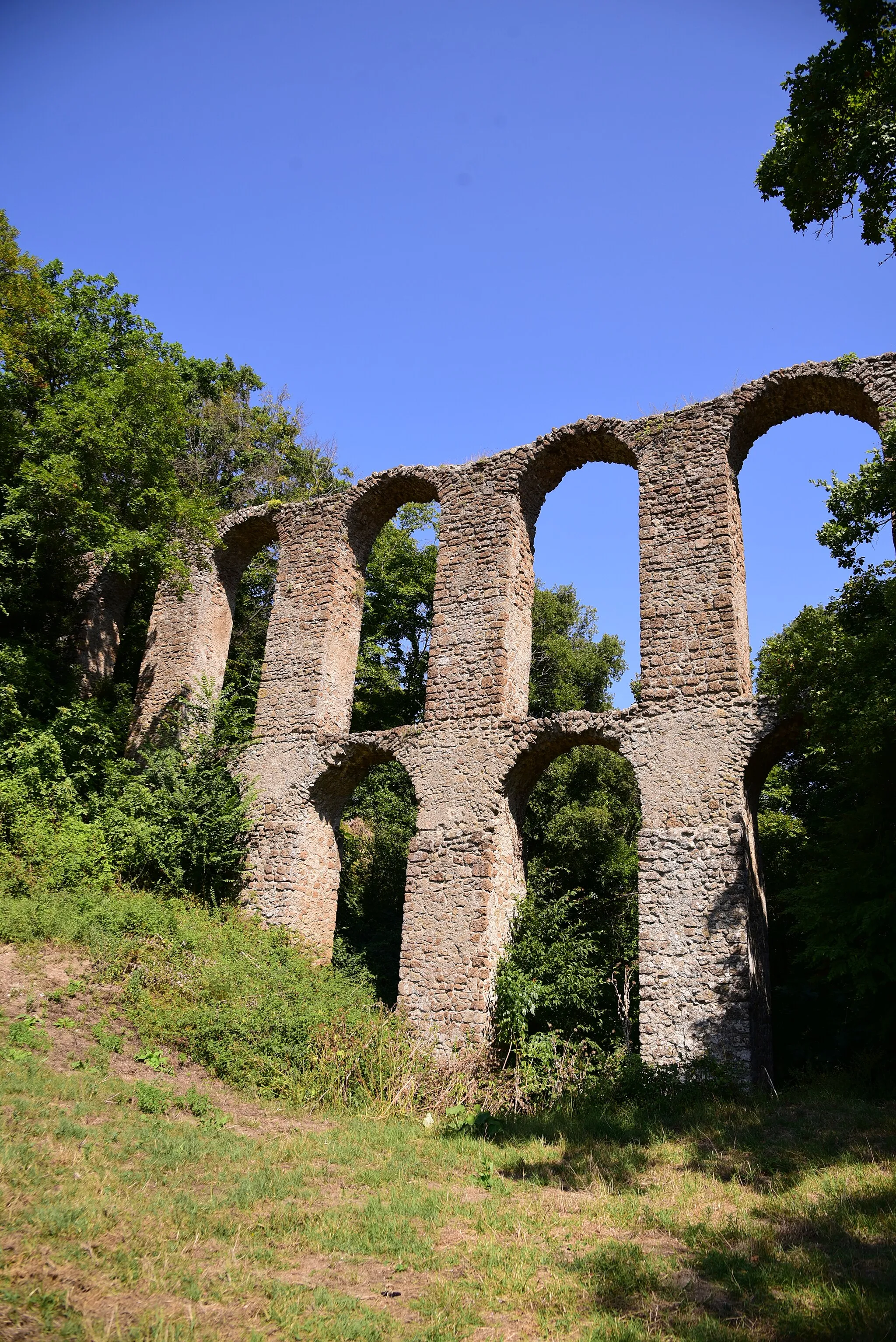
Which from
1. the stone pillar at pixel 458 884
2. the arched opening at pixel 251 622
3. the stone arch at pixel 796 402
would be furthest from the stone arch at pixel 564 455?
the arched opening at pixel 251 622

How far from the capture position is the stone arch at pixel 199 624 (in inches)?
647

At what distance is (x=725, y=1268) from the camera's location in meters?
5.41

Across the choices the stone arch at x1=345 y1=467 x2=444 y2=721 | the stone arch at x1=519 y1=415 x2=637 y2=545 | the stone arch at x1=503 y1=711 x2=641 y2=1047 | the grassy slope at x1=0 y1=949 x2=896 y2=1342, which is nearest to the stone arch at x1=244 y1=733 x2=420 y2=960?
the stone arch at x1=345 y1=467 x2=444 y2=721

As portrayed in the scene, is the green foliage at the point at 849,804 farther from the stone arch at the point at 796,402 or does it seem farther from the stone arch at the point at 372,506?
the stone arch at the point at 372,506

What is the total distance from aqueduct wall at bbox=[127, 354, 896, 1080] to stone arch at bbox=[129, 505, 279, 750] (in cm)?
92

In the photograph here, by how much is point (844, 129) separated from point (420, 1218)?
10.9 metres

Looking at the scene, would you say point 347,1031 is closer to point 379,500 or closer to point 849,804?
point 849,804

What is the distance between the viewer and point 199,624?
658 inches

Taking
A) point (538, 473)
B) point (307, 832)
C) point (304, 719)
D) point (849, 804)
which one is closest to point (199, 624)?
point (304, 719)

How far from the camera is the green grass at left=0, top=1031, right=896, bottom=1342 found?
4836mm

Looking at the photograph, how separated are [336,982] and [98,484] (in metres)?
8.43

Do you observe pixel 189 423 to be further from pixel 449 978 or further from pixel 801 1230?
pixel 801 1230

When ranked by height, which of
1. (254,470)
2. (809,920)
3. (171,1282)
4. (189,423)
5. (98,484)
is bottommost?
(171,1282)

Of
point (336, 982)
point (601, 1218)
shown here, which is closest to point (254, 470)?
point (336, 982)
